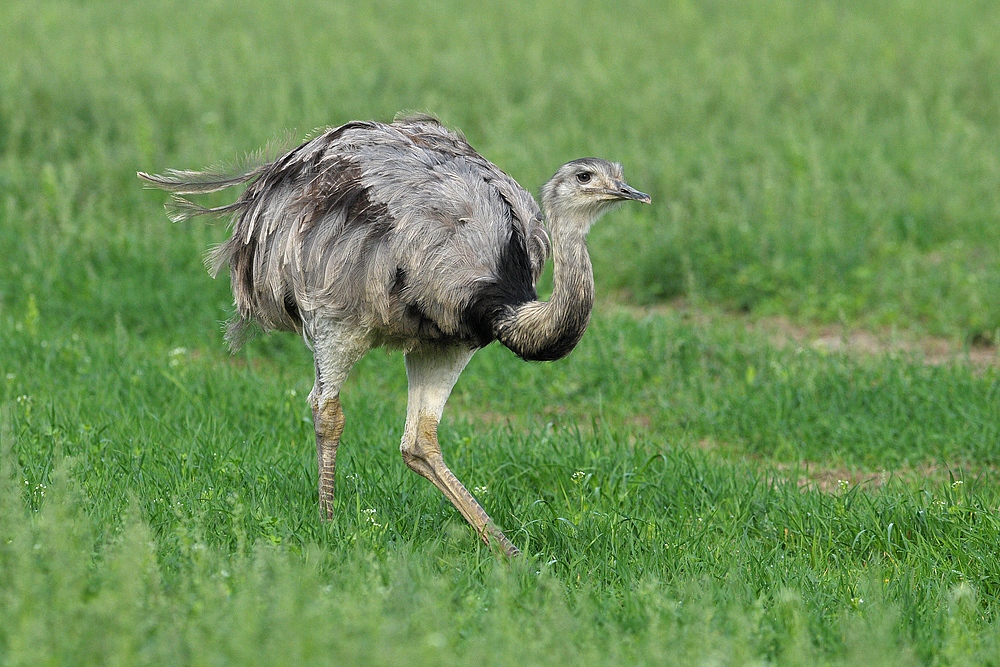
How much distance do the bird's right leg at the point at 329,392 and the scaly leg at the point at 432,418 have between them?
308 millimetres

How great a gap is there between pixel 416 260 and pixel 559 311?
636 millimetres

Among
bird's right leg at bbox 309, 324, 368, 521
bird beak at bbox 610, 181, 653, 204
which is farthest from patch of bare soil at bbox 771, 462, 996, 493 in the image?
bird's right leg at bbox 309, 324, 368, 521

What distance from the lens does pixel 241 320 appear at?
6.36 m

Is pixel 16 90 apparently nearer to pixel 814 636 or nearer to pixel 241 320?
pixel 241 320

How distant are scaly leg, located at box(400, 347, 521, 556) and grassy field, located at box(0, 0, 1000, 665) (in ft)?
0.53

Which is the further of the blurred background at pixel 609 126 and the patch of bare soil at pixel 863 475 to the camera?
the blurred background at pixel 609 126

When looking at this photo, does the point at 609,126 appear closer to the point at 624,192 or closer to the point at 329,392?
the point at 329,392

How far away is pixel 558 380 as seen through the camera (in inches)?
309

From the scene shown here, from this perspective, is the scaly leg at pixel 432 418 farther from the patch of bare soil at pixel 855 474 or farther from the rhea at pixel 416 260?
the patch of bare soil at pixel 855 474

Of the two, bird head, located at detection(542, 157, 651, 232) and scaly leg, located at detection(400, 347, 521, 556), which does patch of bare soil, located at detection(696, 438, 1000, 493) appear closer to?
scaly leg, located at detection(400, 347, 521, 556)

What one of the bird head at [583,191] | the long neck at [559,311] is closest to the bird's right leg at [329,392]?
the long neck at [559,311]

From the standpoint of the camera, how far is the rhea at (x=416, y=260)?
519 centimetres

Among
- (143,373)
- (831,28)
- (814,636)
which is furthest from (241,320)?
(831,28)

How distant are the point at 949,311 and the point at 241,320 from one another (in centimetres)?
488
